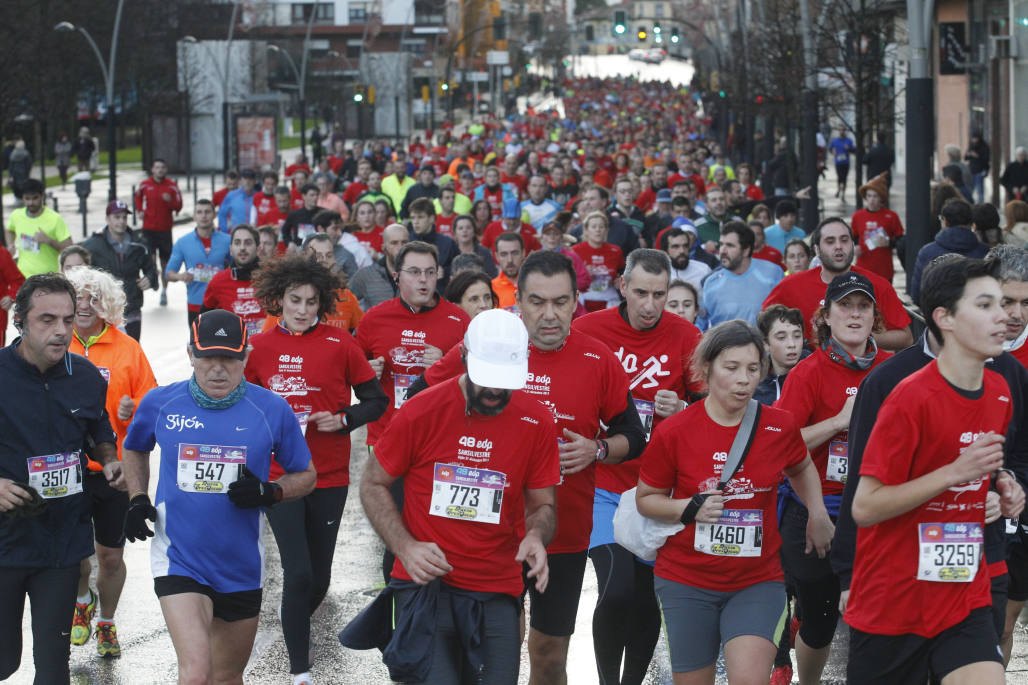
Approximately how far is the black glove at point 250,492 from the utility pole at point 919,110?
407 inches

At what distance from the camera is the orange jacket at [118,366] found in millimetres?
7406

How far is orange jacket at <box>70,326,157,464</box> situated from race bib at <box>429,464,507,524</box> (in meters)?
2.71

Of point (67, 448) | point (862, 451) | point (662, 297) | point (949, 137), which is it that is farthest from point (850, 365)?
point (949, 137)

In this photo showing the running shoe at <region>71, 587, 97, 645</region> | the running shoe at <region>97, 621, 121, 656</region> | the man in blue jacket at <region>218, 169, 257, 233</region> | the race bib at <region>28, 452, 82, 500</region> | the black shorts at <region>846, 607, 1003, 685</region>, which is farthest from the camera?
the man in blue jacket at <region>218, 169, 257, 233</region>

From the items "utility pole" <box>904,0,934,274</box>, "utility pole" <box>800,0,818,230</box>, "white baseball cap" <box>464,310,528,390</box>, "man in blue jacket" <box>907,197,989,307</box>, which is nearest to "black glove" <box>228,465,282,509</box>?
"white baseball cap" <box>464,310,528,390</box>

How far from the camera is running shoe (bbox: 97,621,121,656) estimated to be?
301 inches

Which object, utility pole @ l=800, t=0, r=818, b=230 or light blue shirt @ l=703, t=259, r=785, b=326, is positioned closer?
light blue shirt @ l=703, t=259, r=785, b=326

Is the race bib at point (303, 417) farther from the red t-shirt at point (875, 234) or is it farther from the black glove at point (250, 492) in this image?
the red t-shirt at point (875, 234)

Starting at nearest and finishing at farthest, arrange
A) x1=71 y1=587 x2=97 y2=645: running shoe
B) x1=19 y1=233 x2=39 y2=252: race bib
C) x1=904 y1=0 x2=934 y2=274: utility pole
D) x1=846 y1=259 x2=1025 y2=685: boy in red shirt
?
x1=846 y1=259 x2=1025 y2=685: boy in red shirt → x1=71 y1=587 x2=97 y2=645: running shoe → x1=19 y1=233 x2=39 y2=252: race bib → x1=904 y1=0 x2=934 y2=274: utility pole

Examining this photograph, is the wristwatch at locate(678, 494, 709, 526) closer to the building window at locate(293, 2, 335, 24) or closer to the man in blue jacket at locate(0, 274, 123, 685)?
the man in blue jacket at locate(0, 274, 123, 685)

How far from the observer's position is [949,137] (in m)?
43.8

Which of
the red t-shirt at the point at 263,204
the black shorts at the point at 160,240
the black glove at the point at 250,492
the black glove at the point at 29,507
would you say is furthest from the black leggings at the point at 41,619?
→ the black shorts at the point at 160,240

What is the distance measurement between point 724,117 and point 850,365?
52550mm

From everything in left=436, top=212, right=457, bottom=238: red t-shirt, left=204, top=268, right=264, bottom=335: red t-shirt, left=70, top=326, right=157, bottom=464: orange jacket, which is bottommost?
left=70, top=326, right=157, bottom=464: orange jacket
